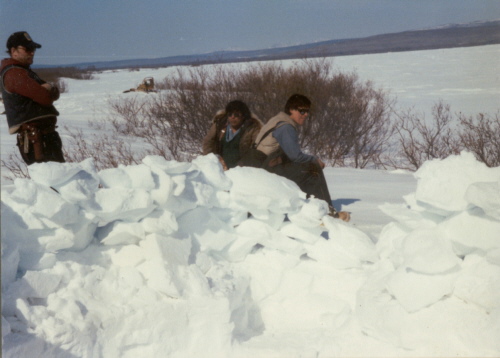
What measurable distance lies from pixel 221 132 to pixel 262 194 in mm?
1734

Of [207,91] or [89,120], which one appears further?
[89,120]

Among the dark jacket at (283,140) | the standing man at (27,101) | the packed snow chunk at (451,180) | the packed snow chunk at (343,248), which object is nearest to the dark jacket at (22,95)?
the standing man at (27,101)

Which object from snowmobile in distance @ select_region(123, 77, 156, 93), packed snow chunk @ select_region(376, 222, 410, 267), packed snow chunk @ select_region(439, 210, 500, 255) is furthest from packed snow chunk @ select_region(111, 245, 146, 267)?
snowmobile in distance @ select_region(123, 77, 156, 93)

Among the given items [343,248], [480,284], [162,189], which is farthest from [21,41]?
[480,284]

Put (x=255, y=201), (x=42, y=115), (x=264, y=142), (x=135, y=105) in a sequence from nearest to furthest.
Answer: (x=255, y=201) < (x=42, y=115) < (x=264, y=142) < (x=135, y=105)

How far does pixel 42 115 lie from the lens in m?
3.87

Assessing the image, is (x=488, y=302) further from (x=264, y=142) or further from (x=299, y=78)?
(x=299, y=78)

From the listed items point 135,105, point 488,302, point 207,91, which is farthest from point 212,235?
point 135,105

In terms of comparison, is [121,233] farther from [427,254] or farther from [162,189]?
[427,254]

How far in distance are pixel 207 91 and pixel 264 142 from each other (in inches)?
424

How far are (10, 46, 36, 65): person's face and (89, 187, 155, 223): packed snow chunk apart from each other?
1394 mm

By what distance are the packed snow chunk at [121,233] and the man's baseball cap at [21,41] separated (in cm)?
146

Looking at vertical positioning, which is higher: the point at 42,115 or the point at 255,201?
the point at 42,115

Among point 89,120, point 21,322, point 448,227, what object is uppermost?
point 448,227
